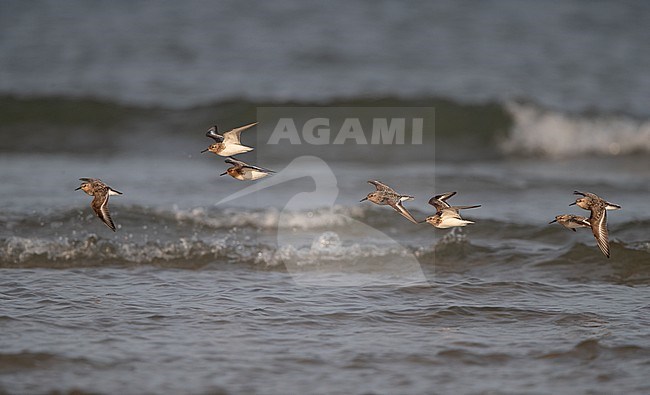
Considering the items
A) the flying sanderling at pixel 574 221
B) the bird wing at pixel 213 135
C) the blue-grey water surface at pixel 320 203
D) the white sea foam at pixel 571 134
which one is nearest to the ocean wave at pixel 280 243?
the blue-grey water surface at pixel 320 203

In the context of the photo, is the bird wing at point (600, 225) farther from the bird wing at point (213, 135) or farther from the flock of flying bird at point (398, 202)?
the bird wing at point (213, 135)

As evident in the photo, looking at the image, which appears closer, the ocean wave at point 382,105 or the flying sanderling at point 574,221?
the flying sanderling at point 574,221

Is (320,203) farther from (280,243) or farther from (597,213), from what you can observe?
(597,213)

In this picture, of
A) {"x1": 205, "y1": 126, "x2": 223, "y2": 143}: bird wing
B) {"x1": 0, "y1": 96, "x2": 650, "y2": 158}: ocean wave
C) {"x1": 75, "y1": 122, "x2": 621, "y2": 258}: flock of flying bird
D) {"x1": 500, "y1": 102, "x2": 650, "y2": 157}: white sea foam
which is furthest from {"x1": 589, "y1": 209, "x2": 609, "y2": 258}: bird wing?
{"x1": 500, "y1": 102, "x2": 650, "y2": 157}: white sea foam

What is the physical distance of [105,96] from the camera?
1462cm

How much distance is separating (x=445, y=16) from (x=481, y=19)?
0.73 meters

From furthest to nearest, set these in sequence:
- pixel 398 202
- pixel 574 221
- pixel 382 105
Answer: pixel 382 105, pixel 398 202, pixel 574 221

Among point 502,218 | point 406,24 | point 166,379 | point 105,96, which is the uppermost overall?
point 406,24

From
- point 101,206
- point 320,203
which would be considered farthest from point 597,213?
point 320,203

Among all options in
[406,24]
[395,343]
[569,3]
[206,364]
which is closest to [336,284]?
[395,343]

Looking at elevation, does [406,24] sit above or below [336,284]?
above

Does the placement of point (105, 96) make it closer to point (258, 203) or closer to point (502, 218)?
point (258, 203)

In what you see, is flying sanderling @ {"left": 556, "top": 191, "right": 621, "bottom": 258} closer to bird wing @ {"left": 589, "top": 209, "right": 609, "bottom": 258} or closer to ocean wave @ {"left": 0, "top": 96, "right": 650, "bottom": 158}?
bird wing @ {"left": 589, "top": 209, "right": 609, "bottom": 258}

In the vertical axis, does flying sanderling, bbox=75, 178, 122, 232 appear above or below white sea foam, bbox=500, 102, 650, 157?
below
